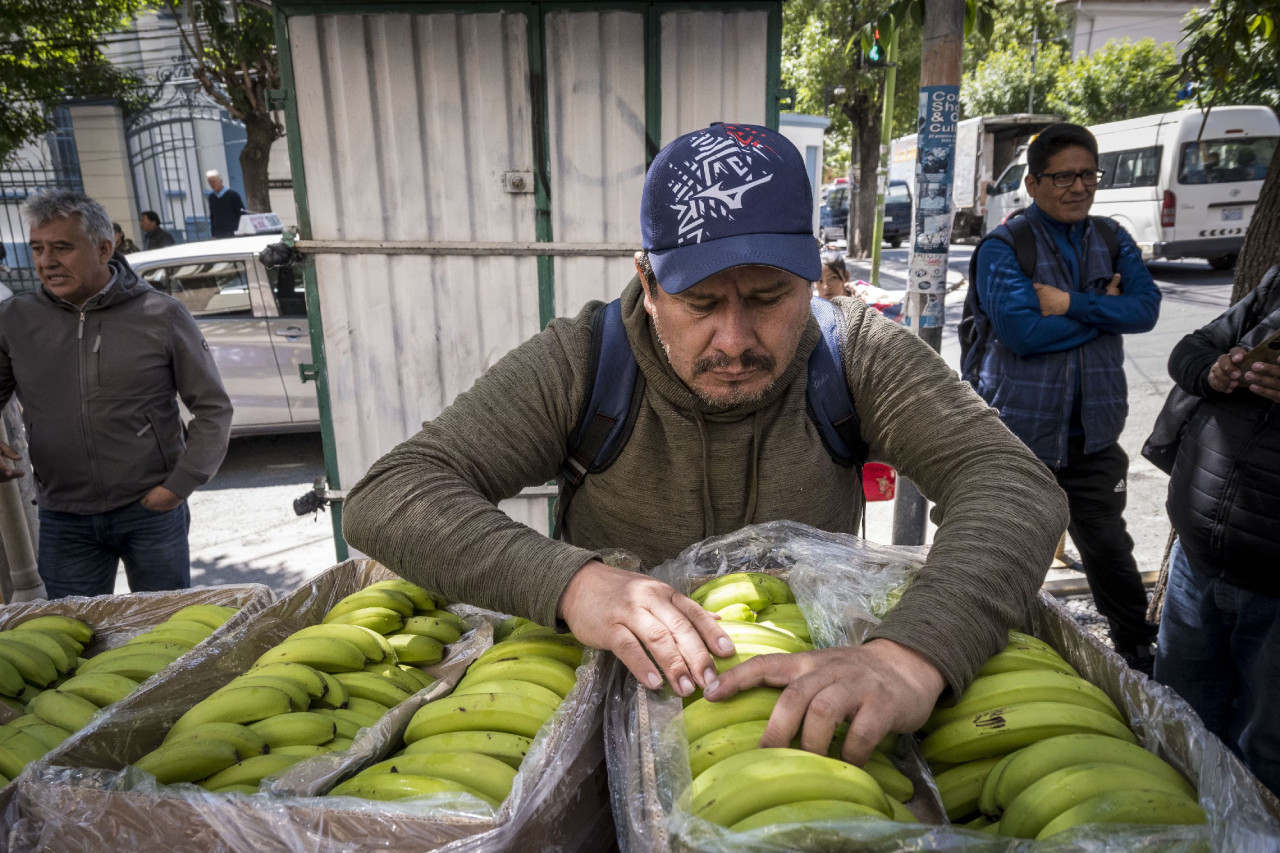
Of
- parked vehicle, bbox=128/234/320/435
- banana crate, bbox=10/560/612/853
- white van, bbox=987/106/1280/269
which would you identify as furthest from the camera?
white van, bbox=987/106/1280/269

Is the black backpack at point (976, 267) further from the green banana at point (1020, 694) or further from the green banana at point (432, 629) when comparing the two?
the green banana at point (432, 629)

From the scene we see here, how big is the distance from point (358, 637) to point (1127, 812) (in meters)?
1.44

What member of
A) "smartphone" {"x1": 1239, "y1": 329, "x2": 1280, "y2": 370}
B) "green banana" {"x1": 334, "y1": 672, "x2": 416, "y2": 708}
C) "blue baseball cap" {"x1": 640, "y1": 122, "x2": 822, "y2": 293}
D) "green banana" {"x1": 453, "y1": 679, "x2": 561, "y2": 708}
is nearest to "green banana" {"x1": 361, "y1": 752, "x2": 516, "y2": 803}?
"green banana" {"x1": 453, "y1": 679, "x2": 561, "y2": 708}

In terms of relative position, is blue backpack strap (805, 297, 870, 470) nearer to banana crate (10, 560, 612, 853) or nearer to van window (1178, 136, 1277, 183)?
banana crate (10, 560, 612, 853)

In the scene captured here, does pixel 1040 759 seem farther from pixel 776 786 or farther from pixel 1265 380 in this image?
pixel 1265 380

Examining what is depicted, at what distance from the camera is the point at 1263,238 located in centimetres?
363

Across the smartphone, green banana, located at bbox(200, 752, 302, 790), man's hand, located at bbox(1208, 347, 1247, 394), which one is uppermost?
the smartphone

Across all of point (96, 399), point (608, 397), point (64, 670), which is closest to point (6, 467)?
point (96, 399)

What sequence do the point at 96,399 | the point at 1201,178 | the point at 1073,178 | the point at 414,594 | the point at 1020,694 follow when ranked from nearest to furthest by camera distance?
the point at 1020,694, the point at 414,594, the point at 96,399, the point at 1073,178, the point at 1201,178

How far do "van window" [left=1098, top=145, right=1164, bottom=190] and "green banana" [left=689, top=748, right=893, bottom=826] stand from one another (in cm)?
1679

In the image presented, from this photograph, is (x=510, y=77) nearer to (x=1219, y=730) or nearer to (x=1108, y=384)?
(x=1108, y=384)

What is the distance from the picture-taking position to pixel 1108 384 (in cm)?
378

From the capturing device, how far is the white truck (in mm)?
23469

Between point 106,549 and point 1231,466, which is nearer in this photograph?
point 1231,466
